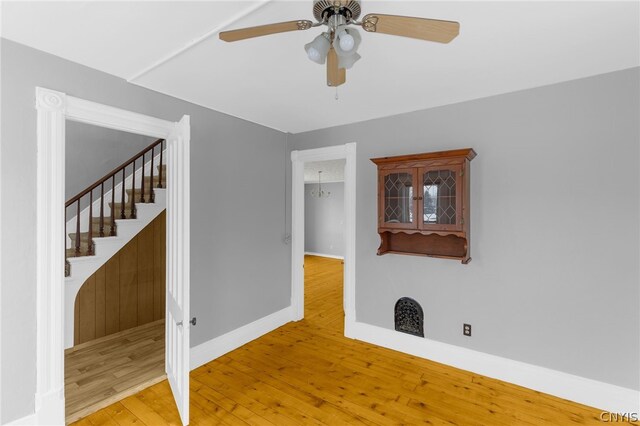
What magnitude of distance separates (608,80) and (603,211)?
0.99m

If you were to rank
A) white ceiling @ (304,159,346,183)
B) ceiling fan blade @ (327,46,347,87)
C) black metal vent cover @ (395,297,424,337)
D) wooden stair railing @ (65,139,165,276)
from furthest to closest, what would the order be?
1. white ceiling @ (304,159,346,183)
2. wooden stair railing @ (65,139,165,276)
3. black metal vent cover @ (395,297,424,337)
4. ceiling fan blade @ (327,46,347,87)

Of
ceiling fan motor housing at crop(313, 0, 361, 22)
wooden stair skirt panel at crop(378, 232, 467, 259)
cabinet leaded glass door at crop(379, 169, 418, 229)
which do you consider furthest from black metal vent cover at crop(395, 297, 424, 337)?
ceiling fan motor housing at crop(313, 0, 361, 22)

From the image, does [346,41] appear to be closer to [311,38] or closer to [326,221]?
[311,38]

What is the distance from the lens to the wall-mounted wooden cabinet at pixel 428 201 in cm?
269

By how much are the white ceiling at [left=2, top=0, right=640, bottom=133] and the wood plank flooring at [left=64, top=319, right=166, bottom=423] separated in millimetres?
2528

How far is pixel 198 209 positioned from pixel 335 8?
7.19 feet

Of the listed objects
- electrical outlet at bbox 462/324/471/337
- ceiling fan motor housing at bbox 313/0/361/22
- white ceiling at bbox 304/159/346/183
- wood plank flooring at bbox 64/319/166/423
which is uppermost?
white ceiling at bbox 304/159/346/183

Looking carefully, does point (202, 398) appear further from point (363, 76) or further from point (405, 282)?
point (363, 76)

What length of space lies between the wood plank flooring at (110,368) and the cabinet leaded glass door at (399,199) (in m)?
2.59

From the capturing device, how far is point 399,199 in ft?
9.84

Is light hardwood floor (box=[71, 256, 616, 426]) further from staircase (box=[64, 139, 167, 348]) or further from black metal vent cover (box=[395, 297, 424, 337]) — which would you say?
staircase (box=[64, 139, 167, 348])

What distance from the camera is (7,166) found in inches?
72.5

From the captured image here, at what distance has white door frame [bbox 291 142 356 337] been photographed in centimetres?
354

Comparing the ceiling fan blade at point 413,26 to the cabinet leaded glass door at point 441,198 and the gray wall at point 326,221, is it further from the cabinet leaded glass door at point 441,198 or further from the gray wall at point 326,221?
the gray wall at point 326,221
